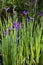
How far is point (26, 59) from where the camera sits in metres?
2.59

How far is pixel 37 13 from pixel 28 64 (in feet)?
4.10

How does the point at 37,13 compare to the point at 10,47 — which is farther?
the point at 37,13

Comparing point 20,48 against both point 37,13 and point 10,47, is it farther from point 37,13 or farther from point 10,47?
point 37,13

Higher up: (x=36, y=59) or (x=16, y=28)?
(x=16, y=28)

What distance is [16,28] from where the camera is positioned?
265 centimetres

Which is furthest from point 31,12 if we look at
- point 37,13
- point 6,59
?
point 6,59

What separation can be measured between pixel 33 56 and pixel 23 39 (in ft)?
0.71

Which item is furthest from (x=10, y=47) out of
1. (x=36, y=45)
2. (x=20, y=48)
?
(x=36, y=45)

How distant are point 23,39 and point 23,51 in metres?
0.13

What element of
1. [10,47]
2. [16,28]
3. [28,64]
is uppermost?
[16,28]

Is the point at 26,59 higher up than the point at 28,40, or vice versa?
the point at 28,40

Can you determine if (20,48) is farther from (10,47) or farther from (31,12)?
(31,12)

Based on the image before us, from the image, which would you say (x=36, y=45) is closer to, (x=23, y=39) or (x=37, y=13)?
(x=23, y=39)

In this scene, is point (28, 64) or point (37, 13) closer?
point (28, 64)
